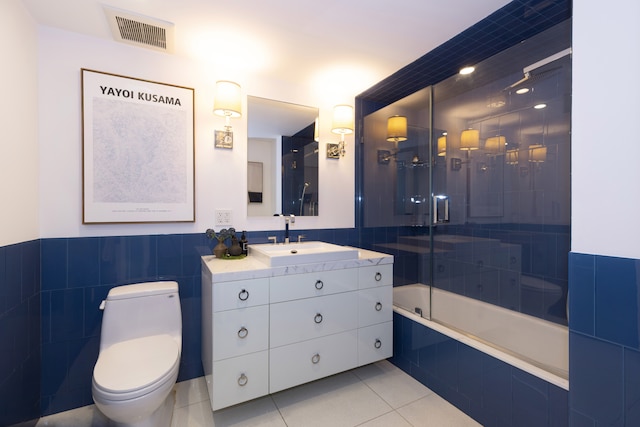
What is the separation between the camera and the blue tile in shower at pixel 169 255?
196 cm

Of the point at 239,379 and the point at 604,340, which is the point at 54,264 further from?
the point at 604,340

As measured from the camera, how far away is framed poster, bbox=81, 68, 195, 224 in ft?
5.82

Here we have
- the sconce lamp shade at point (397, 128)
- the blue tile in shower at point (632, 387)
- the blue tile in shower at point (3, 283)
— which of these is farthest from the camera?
the sconce lamp shade at point (397, 128)

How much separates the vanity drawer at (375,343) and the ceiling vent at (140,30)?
2244 mm

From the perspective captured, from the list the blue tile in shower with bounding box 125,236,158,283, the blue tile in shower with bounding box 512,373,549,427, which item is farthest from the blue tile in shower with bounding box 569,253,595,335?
the blue tile in shower with bounding box 125,236,158,283

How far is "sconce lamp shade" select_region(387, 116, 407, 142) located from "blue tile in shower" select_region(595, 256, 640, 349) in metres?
1.81

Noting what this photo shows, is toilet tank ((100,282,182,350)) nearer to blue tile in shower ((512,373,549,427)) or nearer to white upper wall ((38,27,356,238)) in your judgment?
white upper wall ((38,27,356,238))

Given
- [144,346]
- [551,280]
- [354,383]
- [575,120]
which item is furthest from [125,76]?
[551,280]

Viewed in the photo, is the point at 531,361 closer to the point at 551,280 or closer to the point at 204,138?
the point at 551,280

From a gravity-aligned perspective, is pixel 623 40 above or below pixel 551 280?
above

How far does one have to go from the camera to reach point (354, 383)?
2.03 metres

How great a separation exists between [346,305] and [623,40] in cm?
177

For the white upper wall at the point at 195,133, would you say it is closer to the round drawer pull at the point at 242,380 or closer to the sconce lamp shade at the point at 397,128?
the sconce lamp shade at the point at 397,128

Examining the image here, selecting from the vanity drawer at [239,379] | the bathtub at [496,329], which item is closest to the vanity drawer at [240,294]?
the vanity drawer at [239,379]
